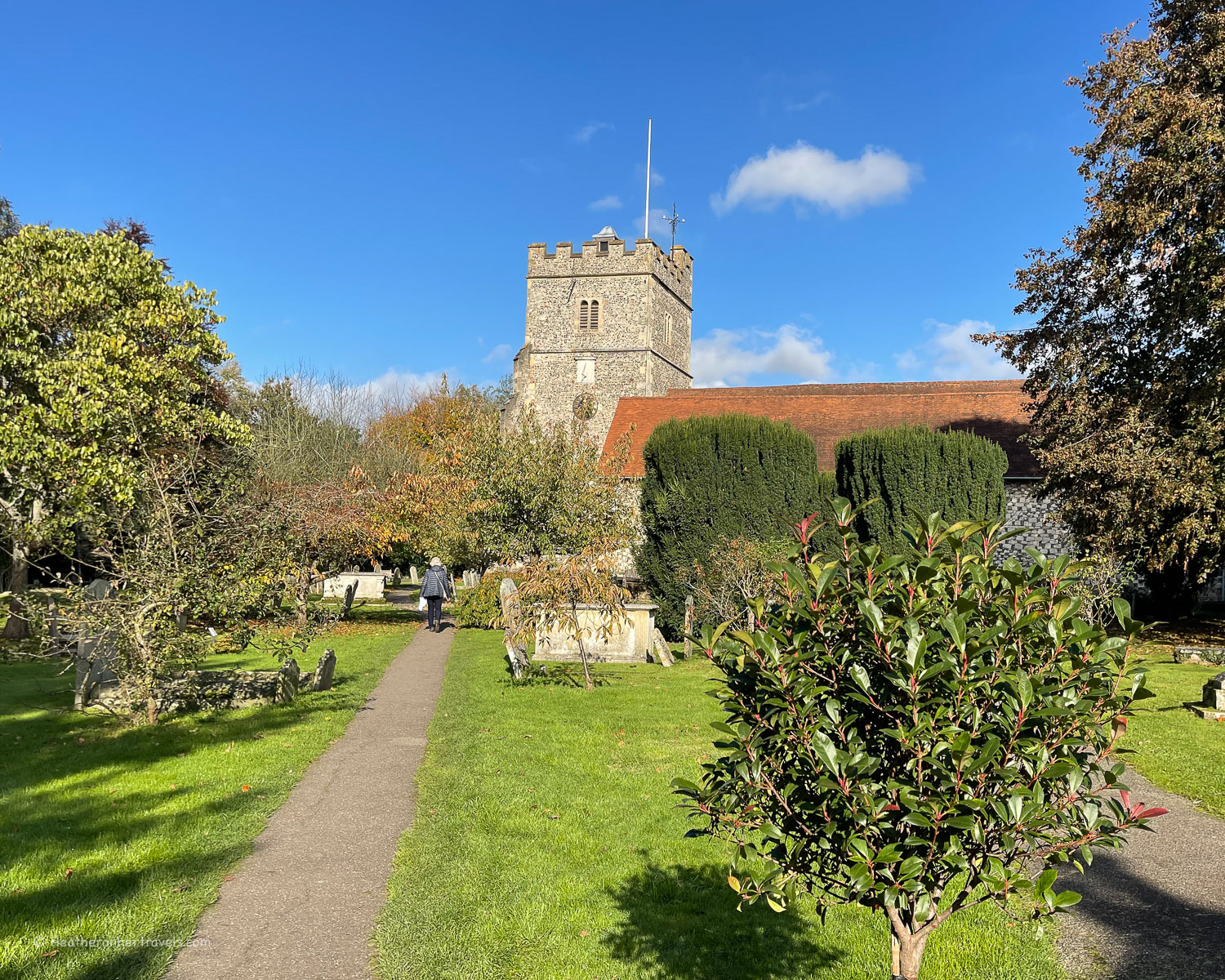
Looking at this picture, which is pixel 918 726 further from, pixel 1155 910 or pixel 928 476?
pixel 928 476

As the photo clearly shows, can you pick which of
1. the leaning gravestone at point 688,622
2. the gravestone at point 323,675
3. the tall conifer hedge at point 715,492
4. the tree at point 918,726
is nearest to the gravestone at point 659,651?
the leaning gravestone at point 688,622

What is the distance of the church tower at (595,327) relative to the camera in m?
44.4

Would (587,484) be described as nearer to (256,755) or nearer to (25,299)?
(256,755)

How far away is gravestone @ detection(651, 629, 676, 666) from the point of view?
1652 cm

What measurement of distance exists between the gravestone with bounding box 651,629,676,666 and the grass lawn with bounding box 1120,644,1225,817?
7.92m

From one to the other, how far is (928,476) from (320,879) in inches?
778

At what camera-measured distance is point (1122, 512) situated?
1780cm

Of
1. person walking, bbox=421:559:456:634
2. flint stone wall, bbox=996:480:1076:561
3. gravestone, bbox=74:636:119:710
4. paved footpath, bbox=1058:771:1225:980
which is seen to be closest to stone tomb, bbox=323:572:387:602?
person walking, bbox=421:559:456:634

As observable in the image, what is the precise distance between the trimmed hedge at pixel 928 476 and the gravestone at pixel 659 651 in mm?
7707

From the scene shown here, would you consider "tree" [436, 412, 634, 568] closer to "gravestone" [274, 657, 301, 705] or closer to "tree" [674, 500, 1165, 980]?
"gravestone" [274, 657, 301, 705]

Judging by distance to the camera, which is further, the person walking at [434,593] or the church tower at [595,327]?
the church tower at [595,327]

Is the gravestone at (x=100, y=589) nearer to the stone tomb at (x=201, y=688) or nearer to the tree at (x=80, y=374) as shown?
the stone tomb at (x=201, y=688)

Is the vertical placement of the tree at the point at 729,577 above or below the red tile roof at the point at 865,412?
below

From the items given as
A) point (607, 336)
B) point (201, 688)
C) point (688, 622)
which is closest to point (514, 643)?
point (201, 688)
